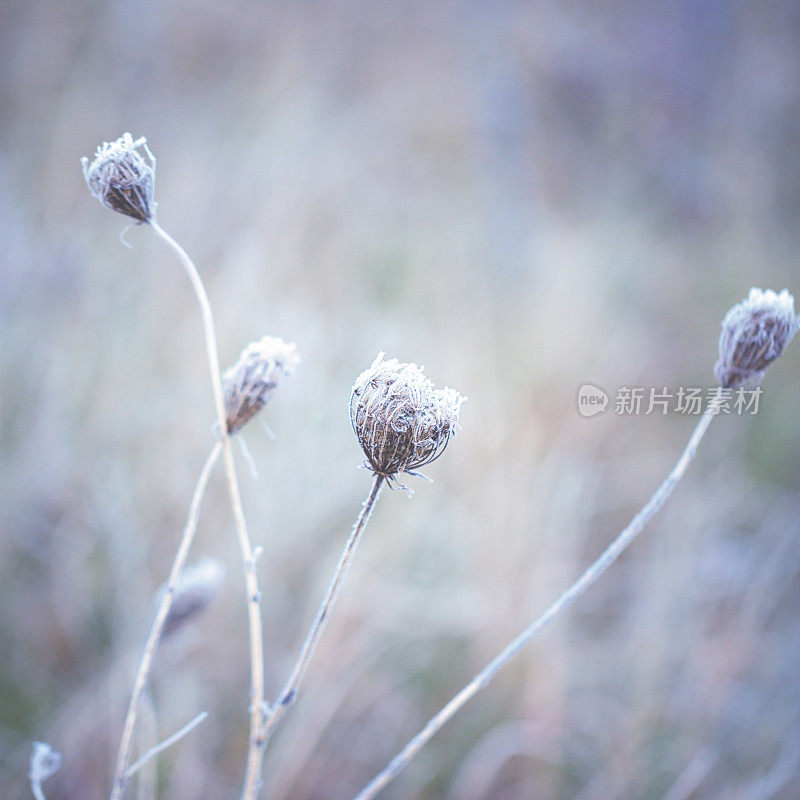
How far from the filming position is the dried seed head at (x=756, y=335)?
0.37 metres

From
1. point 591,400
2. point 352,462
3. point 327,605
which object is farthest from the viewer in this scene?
point 591,400

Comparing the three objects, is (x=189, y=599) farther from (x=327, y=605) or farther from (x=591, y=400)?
(x=591, y=400)

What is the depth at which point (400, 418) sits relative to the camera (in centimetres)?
31

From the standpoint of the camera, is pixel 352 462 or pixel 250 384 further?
pixel 352 462

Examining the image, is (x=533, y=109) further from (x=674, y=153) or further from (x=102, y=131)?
(x=102, y=131)

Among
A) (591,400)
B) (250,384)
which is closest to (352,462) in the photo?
(591,400)

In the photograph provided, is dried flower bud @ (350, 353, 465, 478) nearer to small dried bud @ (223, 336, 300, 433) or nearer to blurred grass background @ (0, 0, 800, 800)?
small dried bud @ (223, 336, 300, 433)

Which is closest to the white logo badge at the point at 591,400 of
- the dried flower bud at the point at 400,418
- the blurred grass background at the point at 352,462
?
the blurred grass background at the point at 352,462

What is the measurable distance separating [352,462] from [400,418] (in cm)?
85

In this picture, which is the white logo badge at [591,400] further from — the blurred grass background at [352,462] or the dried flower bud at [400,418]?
the dried flower bud at [400,418]

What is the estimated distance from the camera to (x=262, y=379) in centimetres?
36

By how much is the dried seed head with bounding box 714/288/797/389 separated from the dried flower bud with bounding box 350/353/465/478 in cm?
20

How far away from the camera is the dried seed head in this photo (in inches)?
14.6

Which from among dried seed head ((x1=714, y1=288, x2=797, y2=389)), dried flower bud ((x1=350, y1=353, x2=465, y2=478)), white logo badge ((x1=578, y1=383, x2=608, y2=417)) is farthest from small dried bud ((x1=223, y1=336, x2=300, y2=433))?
white logo badge ((x1=578, y1=383, x2=608, y2=417))
